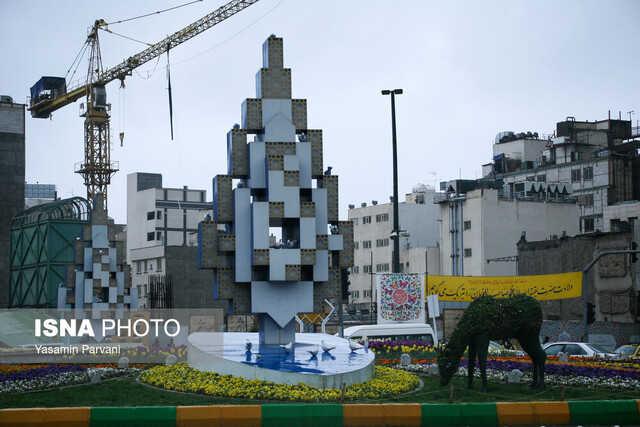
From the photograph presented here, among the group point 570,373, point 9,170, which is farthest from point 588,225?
point 570,373

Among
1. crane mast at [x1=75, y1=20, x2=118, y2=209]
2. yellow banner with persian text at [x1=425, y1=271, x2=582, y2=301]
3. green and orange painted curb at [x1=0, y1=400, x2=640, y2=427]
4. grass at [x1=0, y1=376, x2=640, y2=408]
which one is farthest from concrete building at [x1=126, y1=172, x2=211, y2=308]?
green and orange painted curb at [x1=0, y1=400, x2=640, y2=427]

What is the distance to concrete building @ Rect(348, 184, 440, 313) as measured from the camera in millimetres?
102938

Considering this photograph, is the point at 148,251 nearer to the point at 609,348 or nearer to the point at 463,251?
the point at 463,251

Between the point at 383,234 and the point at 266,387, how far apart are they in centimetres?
8189

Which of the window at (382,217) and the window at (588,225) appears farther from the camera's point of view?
the window at (382,217)

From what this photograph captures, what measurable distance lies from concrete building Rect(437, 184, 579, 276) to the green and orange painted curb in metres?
58.8

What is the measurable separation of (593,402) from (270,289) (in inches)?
423

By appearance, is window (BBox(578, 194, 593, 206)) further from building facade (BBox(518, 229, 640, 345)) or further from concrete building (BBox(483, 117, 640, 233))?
building facade (BBox(518, 229, 640, 345))

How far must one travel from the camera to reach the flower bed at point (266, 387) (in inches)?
914

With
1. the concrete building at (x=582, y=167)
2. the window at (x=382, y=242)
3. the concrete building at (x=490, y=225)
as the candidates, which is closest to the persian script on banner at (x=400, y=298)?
the concrete building at (x=490, y=225)

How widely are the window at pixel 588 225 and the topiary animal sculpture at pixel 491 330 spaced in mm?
69781

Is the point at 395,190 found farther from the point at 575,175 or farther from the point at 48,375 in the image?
the point at 575,175

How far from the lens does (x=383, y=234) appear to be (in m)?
105

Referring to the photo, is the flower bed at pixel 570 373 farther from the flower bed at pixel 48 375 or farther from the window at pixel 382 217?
the window at pixel 382 217
